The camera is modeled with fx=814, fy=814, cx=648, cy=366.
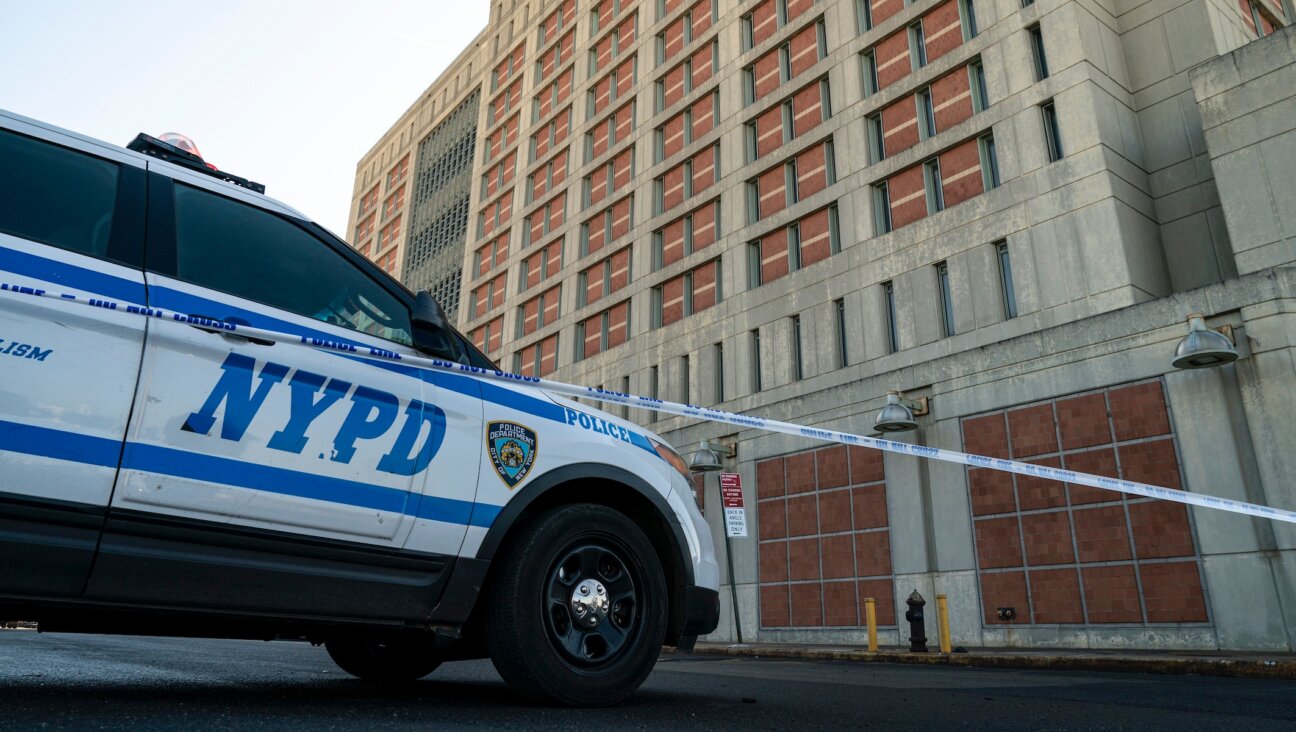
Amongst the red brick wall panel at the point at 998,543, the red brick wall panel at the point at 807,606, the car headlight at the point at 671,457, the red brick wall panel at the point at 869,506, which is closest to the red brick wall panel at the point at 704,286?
the red brick wall panel at the point at 869,506

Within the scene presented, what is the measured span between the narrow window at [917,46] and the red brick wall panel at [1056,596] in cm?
1405

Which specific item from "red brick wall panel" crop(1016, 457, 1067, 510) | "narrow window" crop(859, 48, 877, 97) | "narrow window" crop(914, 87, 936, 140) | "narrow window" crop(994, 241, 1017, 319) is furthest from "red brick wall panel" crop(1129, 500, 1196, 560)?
"narrow window" crop(859, 48, 877, 97)

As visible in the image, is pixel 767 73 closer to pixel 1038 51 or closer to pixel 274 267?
pixel 1038 51

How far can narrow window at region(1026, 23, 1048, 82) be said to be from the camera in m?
19.5

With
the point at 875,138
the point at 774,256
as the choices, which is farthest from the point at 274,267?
the point at 774,256

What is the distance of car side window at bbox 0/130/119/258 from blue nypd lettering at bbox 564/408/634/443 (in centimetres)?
195

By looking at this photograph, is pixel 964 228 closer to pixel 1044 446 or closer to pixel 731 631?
pixel 1044 446

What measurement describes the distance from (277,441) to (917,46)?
77.5 feet

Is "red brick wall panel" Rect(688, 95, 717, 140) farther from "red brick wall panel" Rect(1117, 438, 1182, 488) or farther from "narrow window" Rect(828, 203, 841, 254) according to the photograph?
"red brick wall panel" Rect(1117, 438, 1182, 488)

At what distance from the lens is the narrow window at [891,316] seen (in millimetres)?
20766

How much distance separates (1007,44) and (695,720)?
21204mm

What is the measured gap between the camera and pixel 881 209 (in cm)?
2236

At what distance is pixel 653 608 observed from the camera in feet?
12.4

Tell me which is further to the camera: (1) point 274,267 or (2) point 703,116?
(2) point 703,116
